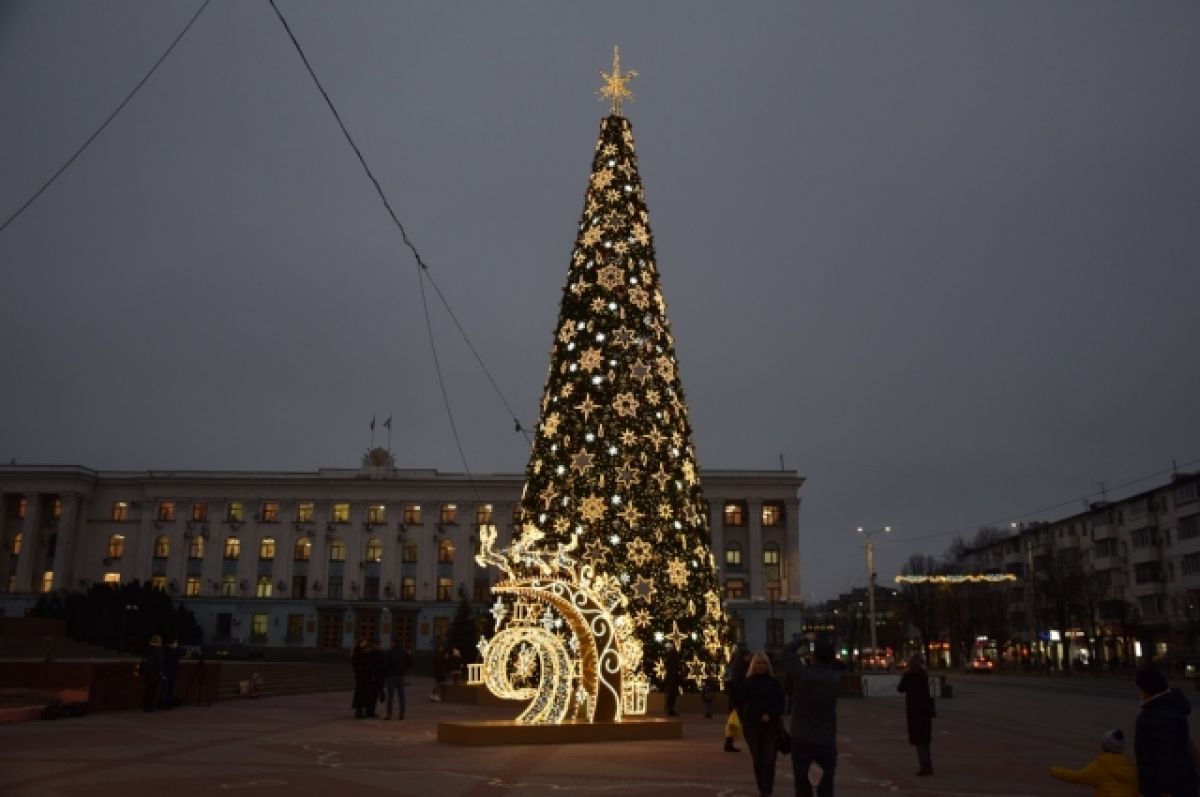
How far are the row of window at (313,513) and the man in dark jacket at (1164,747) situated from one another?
76.9 m

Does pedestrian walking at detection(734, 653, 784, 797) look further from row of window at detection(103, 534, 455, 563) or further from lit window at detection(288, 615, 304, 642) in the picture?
lit window at detection(288, 615, 304, 642)

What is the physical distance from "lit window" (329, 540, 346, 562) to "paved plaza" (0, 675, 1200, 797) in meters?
61.7

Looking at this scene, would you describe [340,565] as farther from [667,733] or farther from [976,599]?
[667,733]

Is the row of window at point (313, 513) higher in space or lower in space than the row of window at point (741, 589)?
higher

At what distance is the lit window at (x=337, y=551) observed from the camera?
8262cm

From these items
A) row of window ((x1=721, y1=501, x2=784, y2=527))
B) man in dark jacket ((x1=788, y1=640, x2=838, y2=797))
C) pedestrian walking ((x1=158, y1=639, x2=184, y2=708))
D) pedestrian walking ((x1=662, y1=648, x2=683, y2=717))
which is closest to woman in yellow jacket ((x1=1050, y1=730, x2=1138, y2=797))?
man in dark jacket ((x1=788, y1=640, x2=838, y2=797))

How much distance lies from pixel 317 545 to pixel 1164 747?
81173 millimetres

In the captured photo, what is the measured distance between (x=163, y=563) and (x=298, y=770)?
79097 millimetres

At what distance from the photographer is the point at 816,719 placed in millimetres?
8320

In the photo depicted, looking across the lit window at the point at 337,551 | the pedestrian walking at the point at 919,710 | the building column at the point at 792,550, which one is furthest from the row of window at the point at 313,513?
the pedestrian walking at the point at 919,710

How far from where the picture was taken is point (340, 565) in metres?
82.6

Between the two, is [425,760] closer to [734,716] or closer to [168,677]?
[734,716]

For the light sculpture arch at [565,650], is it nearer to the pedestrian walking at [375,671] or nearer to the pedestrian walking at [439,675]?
the pedestrian walking at [375,671]

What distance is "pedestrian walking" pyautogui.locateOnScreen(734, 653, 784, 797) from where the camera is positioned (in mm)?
10773
